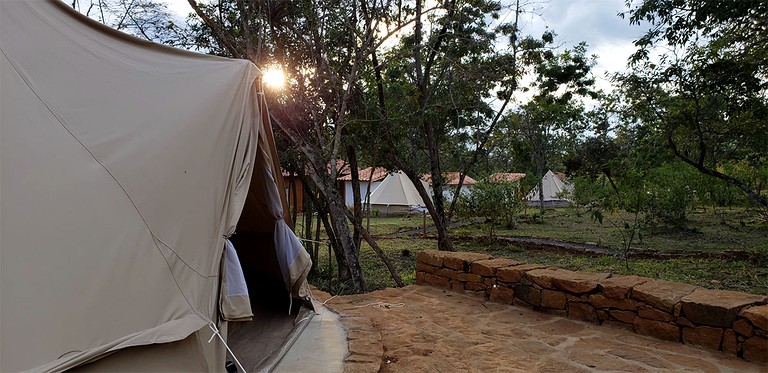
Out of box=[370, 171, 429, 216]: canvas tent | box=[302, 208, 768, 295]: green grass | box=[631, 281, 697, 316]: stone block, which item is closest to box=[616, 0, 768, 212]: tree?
box=[302, 208, 768, 295]: green grass

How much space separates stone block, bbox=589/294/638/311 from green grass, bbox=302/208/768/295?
94.8 inches

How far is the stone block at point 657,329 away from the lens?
3260 mm

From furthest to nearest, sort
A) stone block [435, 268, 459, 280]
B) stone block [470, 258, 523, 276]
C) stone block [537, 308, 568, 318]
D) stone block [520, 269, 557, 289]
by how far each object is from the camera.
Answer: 1. stone block [435, 268, 459, 280]
2. stone block [470, 258, 523, 276]
3. stone block [520, 269, 557, 289]
4. stone block [537, 308, 568, 318]

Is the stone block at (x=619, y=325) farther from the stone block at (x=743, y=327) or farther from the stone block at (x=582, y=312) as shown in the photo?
the stone block at (x=743, y=327)

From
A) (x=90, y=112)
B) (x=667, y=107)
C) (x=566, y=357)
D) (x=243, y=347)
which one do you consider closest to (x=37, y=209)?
(x=90, y=112)

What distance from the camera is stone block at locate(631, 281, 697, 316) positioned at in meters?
3.28

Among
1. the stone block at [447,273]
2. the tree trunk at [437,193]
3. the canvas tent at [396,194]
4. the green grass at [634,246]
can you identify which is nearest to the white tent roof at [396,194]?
the canvas tent at [396,194]

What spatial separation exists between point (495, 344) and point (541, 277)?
3.24ft

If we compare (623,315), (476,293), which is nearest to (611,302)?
(623,315)

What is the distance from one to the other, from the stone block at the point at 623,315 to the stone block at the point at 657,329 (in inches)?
1.3

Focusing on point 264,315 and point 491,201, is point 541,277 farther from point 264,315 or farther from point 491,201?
point 491,201

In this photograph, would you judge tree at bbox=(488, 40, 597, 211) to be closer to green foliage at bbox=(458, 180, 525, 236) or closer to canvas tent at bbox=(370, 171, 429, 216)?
green foliage at bbox=(458, 180, 525, 236)

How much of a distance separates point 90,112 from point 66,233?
674mm

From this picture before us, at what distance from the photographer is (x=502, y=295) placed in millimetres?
4449
